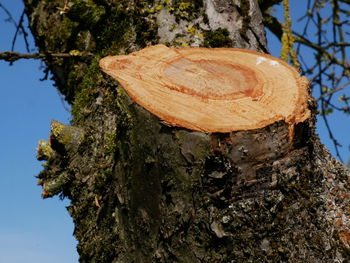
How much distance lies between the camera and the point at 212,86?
1865mm

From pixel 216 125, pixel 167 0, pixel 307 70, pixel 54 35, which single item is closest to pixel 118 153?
Result: pixel 216 125

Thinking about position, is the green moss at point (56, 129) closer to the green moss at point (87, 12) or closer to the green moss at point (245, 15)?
the green moss at point (87, 12)

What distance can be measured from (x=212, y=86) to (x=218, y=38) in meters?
0.57

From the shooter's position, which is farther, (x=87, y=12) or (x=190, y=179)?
(x=87, y=12)

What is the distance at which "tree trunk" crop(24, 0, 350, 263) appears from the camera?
1.57m

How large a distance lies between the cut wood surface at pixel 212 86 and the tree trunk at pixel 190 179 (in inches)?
1.8

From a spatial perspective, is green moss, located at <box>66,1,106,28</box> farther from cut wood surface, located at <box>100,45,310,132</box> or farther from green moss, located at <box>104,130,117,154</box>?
green moss, located at <box>104,130,117,154</box>

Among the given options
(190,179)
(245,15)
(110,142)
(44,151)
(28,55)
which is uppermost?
(28,55)

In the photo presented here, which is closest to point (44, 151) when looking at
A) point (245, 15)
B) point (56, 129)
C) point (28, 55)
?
point (56, 129)

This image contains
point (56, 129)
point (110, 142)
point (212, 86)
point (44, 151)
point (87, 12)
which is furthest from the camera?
point (87, 12)

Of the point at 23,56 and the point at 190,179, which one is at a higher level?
the point at 23,56

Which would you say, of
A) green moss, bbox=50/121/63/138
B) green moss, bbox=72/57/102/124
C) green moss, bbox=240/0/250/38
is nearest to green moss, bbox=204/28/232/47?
green moss, bbox=240/0/250/38

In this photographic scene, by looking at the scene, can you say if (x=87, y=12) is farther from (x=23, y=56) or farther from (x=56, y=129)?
(x=56, y=129)

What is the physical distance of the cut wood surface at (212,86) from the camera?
1.65 m
